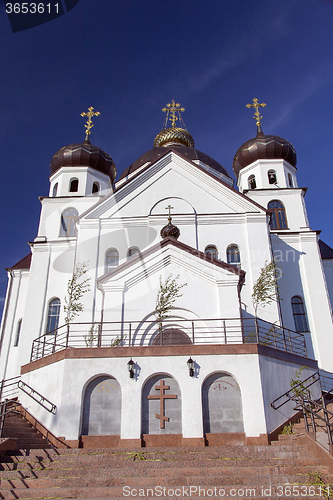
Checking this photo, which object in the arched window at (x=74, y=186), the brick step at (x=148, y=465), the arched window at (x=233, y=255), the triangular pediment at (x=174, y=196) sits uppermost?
the arched window at (x=74, y=186)

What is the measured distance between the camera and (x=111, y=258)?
21000 mm

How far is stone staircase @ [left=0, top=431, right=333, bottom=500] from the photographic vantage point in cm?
818

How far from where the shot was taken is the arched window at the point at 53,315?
70.1 ft

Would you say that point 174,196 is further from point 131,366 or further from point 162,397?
point 162,397

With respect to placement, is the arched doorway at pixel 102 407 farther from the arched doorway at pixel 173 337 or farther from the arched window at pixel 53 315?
the arched window at pixel 53 315

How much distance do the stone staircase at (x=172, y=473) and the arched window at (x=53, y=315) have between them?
10.9m

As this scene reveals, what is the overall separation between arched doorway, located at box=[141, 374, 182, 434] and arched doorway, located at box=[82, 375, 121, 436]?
835 millimetres

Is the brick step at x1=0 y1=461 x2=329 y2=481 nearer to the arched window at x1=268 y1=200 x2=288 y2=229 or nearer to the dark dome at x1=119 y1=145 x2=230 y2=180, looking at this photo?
the arched window at x1=268 y1=200 x2=288 y2=229

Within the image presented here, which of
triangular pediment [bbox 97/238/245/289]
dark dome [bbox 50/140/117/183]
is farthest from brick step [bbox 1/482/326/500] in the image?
dark dome [bbox 50/140/117/183]

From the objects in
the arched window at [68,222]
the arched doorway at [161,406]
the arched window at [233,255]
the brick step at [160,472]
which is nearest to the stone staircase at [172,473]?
the brick step at [160,472]

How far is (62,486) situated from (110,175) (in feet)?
70.0

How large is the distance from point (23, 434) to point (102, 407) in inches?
92.0

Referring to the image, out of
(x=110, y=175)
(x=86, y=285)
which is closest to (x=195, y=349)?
(x=86, y=285)

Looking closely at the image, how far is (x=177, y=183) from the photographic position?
22594 mm
